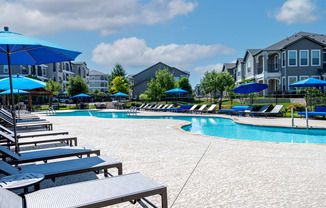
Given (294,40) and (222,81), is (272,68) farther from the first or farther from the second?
(222,81)

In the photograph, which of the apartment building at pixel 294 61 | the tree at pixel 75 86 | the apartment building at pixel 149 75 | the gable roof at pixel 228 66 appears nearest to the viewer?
the apartment building at pixel 294 61

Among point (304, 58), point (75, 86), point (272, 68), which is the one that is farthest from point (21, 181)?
point (75, 86)

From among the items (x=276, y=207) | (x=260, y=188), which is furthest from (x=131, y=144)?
(x=276, y=207)

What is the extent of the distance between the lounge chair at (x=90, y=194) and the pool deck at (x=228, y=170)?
0.74 meters

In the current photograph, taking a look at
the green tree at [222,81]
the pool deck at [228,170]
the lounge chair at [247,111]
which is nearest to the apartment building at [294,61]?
the green tree at [222,81]

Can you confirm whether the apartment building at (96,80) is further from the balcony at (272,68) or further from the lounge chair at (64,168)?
the lounge chair at (64,168)

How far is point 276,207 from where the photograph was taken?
3.10 metres

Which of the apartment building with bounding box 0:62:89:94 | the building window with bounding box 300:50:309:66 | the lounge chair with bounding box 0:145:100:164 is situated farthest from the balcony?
the apartment building with bounding box 0:62:89:94

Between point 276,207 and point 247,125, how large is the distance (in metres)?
10.7

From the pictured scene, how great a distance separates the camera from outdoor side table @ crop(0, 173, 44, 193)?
2.64 meters

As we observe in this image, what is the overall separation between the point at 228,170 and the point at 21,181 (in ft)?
11.3

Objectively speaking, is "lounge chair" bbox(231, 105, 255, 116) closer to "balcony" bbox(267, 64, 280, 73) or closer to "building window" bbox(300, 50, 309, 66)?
"building window" bbox(300, 50, 309, 66)

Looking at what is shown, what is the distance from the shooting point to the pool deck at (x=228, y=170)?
3.39 metres

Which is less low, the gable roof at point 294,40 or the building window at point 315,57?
the gable roof at point 294,40
